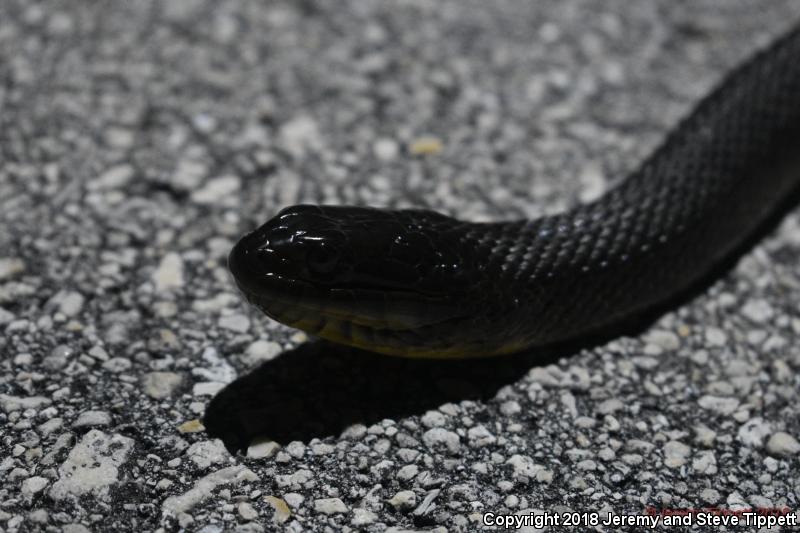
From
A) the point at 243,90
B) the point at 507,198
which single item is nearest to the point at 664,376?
the point at 507,198

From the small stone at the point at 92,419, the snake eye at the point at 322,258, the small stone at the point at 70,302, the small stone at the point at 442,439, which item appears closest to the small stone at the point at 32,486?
the small stone at the point at 92,419

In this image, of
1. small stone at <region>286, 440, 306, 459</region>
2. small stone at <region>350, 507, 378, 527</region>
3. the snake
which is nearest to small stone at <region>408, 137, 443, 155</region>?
the snake

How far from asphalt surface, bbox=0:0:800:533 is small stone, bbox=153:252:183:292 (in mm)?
13

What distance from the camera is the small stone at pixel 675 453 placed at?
127 inches

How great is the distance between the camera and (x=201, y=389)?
3.33m

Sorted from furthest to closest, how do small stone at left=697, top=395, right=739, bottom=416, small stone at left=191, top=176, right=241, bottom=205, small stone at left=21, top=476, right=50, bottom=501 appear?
small stone at left=191, top=176, right=241, bottom=205
small stone at left=697, top=395, right=739, bottom=416
small stone at left=21, top=476, right=50, bottom=501

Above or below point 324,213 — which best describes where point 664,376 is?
below

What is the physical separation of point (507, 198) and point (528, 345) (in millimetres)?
1017

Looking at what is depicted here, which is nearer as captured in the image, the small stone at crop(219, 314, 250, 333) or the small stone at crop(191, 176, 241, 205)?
the small stone at crop(219, 314, 250, 333)

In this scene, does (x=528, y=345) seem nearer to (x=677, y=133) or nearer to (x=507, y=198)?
(x=507, y=198)

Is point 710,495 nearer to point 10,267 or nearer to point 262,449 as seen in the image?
point 262,449

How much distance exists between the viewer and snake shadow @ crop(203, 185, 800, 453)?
3219 millimetres

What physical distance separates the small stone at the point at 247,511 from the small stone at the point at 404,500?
41 centimetres

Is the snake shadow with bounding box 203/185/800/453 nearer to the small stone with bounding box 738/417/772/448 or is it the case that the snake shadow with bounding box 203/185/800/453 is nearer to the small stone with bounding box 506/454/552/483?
the small stone with bounding box 506/454/552/483
